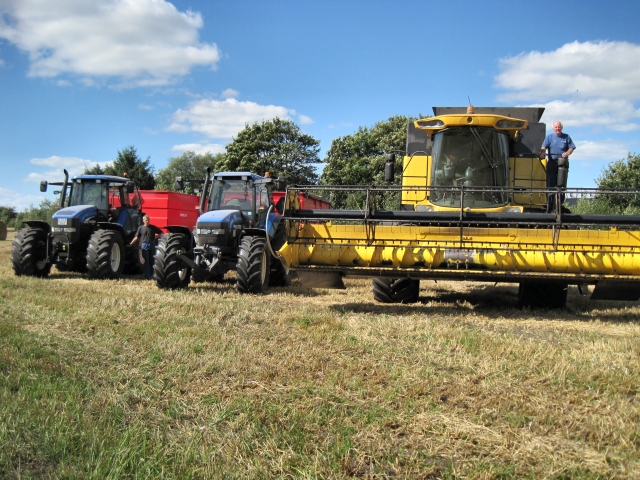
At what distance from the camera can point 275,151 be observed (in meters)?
39.1

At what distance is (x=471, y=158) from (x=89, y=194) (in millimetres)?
8823

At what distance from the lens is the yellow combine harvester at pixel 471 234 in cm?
685

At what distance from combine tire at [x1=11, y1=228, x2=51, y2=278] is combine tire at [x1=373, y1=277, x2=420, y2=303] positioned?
7212 millimetres

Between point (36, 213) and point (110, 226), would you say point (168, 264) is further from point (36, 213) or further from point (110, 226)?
point (36, 213)

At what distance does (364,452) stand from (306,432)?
418mm

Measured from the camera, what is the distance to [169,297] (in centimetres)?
856

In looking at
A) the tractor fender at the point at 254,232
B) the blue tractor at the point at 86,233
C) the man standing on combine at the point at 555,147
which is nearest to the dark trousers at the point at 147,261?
the blue tractor at the point at 86,233

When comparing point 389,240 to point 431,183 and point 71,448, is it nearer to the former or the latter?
point 431,183

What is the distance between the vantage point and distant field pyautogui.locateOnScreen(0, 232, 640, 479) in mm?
3062

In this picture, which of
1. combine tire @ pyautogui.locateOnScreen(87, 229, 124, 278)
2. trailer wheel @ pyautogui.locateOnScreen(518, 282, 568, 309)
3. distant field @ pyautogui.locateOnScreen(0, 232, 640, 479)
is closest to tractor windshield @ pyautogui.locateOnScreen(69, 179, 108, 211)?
combine tire @ pyautogui.locateOnScreen(87, 229, 124, 278)

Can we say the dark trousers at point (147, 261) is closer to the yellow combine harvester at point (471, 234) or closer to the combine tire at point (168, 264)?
the combine tire at point (168, 264)

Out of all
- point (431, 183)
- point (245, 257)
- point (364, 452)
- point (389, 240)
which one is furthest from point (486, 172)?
point (364, 452)

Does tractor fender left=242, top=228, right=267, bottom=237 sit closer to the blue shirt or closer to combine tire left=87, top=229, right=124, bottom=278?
combine tire left=87, top=229, right=124, bottom=278

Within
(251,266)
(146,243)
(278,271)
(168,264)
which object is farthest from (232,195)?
(146,243)
